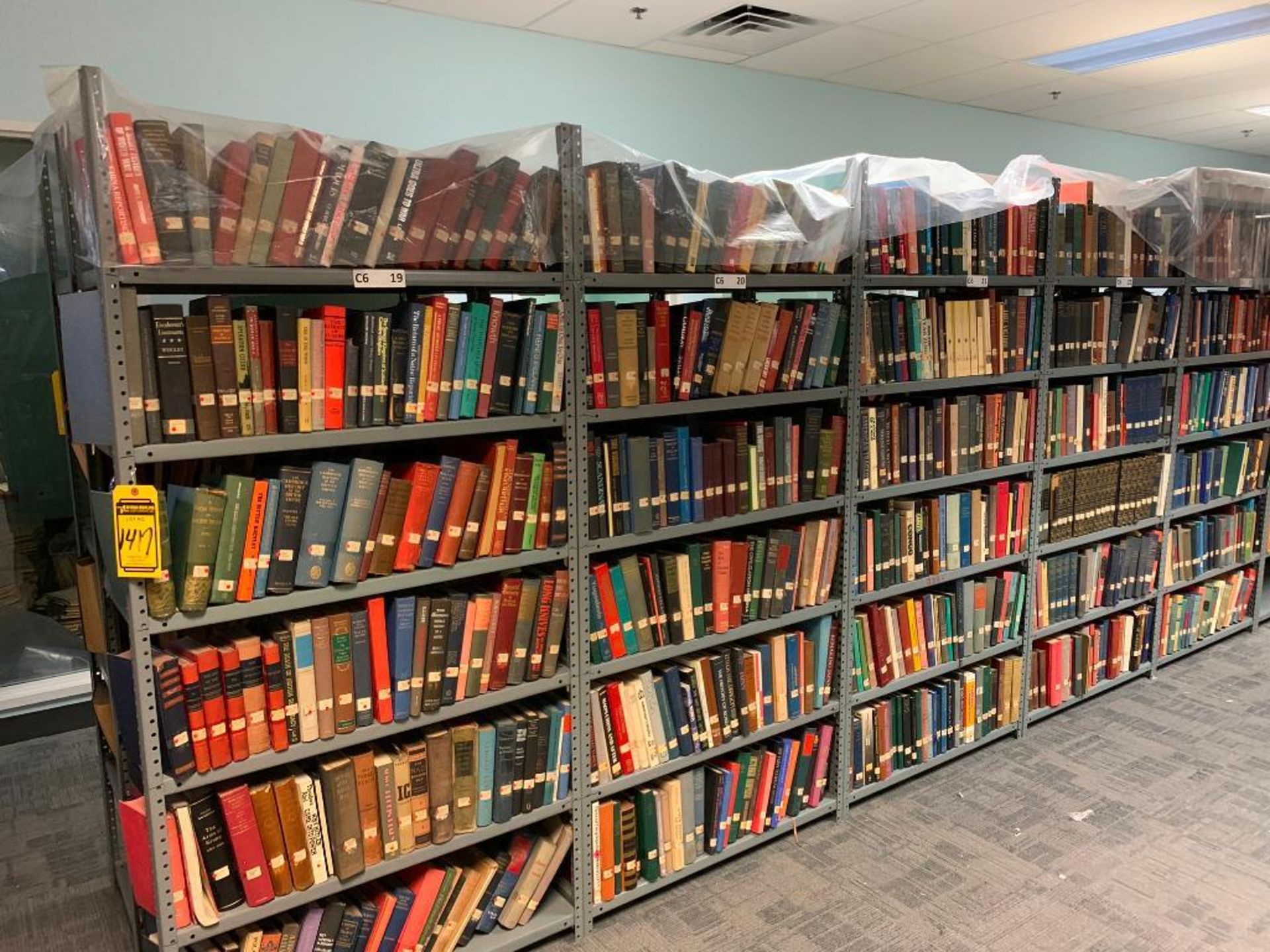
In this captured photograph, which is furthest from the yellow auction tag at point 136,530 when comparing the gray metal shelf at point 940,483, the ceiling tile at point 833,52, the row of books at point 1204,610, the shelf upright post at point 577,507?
the row of books at point 1204,610

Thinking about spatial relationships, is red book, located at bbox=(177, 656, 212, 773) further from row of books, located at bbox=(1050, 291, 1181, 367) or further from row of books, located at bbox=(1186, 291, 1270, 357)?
row of books, located at bbox=(1186, 291, 1270, 357)

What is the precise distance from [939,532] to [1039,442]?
64cm

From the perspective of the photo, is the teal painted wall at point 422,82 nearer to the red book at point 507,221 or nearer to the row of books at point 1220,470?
the red book at point 507,221

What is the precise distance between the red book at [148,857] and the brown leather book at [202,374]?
781 mm

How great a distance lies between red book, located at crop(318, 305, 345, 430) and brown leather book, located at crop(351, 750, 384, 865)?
772 millimetres

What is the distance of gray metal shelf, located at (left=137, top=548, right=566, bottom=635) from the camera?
180cm

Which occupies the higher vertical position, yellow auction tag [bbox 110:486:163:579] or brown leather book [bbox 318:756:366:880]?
yellow auction tag [bbox 110:486:163:579]

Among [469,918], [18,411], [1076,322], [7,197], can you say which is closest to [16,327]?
[18,411]

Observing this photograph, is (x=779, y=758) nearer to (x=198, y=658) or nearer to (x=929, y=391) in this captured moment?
(x=929, y=391)

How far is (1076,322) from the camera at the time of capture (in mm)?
3459

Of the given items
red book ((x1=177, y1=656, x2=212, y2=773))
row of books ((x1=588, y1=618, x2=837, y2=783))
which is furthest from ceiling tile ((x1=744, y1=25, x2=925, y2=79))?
red book ((x1=177, y1=656, x2=212, y2=773))

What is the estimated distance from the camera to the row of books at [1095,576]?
11.8ft

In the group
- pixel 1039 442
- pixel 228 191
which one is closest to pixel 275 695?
pixel 228 191

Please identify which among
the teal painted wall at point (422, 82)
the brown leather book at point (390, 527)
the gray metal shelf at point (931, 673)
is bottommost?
the gray metal shelf at point (931, 673)
